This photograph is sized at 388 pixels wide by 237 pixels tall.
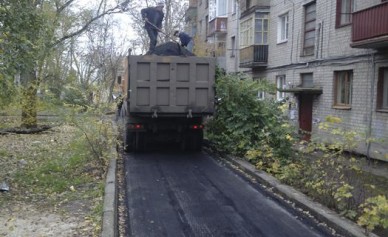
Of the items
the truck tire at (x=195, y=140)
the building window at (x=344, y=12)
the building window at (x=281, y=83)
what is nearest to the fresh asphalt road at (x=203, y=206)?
the truck tire at (x=195, y=140)

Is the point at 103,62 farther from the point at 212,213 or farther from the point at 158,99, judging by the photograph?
the point at 212,213

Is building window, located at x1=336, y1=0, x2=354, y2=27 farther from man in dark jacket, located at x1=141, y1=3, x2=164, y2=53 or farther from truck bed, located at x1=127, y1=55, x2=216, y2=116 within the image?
truck bed, located at x1=127, y1=55, x2=216, y2=116

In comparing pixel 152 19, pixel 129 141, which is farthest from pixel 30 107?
pixel 129 141

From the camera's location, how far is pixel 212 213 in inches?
248

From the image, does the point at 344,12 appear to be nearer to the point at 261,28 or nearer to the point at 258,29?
the point at 261,28

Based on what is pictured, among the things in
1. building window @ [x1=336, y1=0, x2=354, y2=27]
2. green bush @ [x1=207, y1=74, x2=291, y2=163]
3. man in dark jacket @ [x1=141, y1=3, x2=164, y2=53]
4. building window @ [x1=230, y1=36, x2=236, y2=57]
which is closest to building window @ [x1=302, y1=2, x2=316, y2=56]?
building window @ [x1=336, y1=0, x2=354, y2=27]

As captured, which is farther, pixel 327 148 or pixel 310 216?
pixel 327 148

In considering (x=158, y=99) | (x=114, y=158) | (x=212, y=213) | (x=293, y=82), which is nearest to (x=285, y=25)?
(x=293, y=82)

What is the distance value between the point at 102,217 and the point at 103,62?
125 ft

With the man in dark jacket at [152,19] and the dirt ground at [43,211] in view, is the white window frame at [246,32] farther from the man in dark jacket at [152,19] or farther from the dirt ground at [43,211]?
the dirt ground at [43,211]

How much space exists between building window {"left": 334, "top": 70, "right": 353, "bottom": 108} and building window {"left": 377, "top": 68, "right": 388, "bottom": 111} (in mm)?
1590

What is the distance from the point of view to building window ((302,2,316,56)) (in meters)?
18.4

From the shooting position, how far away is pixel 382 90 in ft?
45.6

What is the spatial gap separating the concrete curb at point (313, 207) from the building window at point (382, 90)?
6.64 meters
